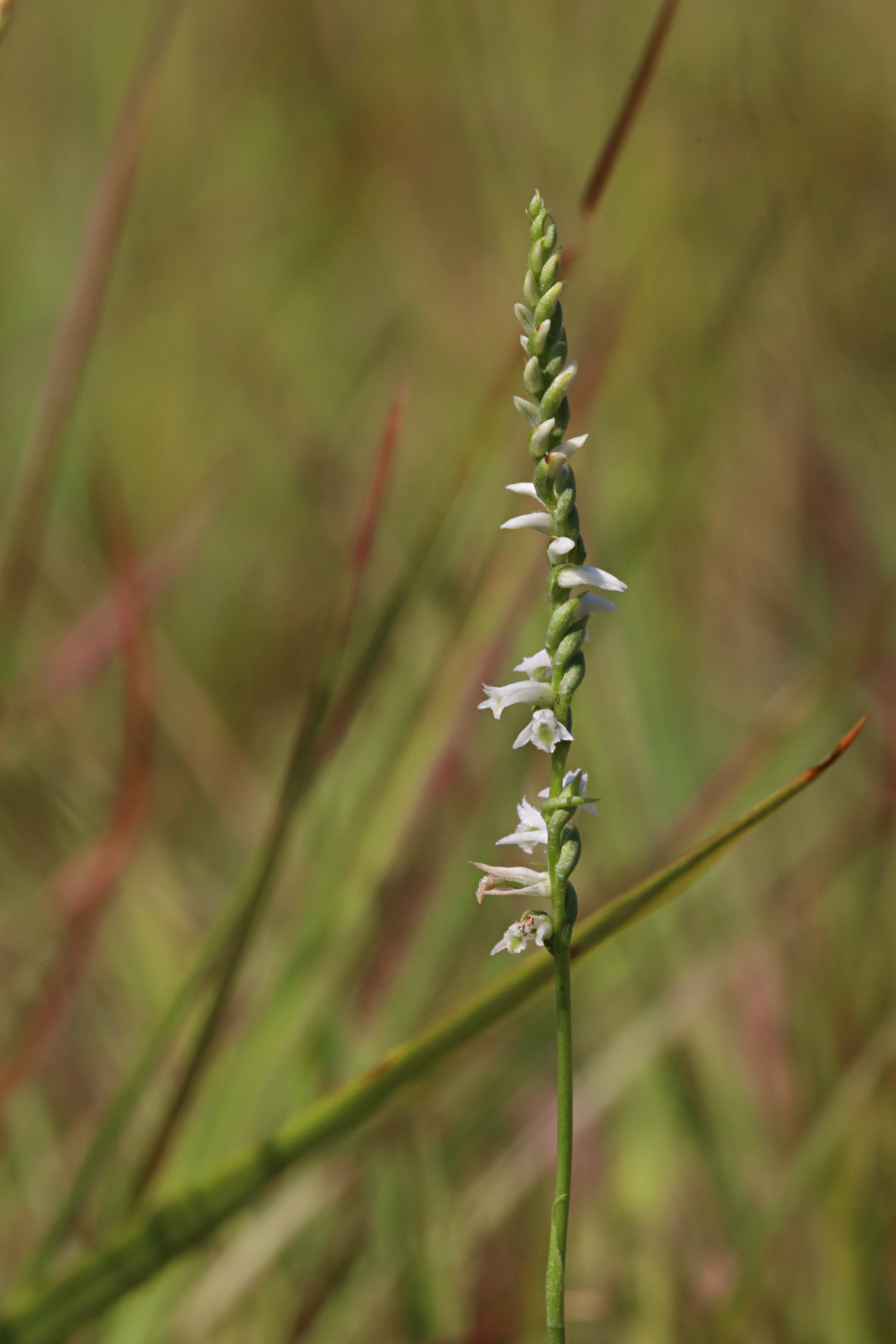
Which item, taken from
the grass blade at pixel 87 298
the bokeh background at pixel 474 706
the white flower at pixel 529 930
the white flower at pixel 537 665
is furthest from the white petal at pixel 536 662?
the grass blade at pixel 87 298

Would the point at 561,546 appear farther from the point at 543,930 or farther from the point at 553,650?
the point at 543,930

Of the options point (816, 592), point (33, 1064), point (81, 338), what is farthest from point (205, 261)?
point (33, 1064)

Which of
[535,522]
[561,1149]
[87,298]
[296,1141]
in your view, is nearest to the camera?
[561,1149]

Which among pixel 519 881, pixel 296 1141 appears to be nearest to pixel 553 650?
pixel 519 881

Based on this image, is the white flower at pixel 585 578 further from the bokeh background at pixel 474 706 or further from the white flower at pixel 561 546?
the bokeh background at pixel 474 706

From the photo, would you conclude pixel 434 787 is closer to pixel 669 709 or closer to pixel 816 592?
pixel 669 709
